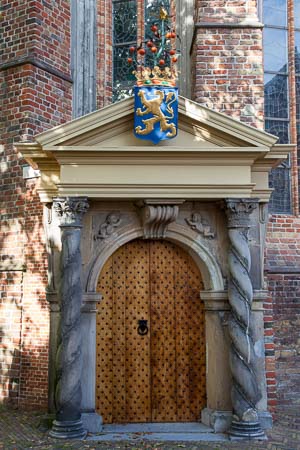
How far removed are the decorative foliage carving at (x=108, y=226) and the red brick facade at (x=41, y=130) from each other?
5.50 feet

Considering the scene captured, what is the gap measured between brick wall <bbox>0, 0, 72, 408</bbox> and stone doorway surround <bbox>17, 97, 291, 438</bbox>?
54.1 inches

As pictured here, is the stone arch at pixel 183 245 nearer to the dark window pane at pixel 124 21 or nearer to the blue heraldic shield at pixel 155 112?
the blue heraldic shield at pixel 155 112

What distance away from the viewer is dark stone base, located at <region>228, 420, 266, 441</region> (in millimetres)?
6133

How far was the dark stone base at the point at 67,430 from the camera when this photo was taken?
6055 millimetres

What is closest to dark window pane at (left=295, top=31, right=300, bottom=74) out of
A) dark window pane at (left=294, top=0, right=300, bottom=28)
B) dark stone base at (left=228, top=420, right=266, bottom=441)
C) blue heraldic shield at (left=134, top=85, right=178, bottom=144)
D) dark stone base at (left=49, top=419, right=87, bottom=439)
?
dark window pane at (left=294, top=0, right=300, bottom=28)

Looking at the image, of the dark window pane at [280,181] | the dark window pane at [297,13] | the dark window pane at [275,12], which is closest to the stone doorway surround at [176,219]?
the dark window pane at [280,181]

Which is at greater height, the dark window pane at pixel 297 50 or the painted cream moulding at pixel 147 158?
the dark window pane at pixel 297 50

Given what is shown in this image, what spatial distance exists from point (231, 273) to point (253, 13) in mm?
3981

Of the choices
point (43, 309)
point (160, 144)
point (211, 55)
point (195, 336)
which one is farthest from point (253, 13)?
point (43, 309)

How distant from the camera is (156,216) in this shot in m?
6.55

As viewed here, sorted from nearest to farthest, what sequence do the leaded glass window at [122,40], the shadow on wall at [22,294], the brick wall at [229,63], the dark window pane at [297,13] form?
the brick wall at [229,63], the shadow on wall at [22,294], the dark window pane at [297,13], the leaded glass window at [122,40]

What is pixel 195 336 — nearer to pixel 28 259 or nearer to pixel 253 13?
pixel 28 259

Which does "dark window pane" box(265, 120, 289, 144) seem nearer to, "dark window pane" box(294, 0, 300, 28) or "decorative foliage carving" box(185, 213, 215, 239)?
"dark window pane" box(294, 0, 300, 28)

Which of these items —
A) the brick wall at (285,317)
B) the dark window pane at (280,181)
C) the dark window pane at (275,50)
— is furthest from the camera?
the dark window pane at (275,50)
